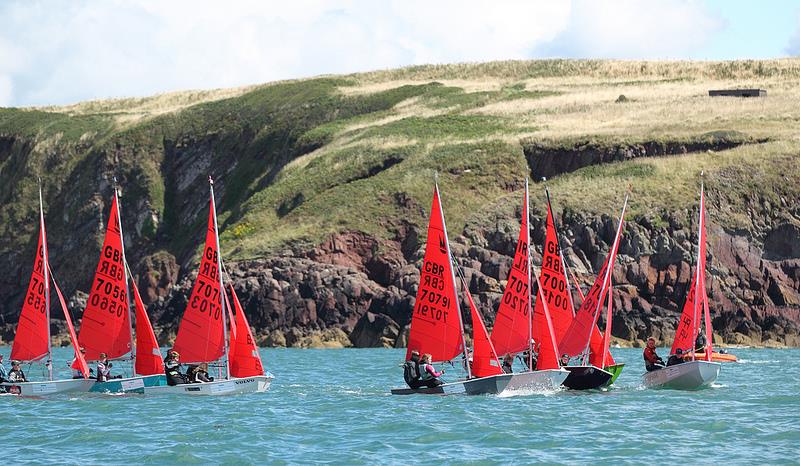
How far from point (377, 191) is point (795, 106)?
36.0m

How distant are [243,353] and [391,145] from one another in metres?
71.9

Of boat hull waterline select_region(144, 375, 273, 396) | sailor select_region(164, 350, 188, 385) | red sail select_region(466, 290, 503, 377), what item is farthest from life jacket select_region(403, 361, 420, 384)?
sailor select_region(164, 350, 188, 385)

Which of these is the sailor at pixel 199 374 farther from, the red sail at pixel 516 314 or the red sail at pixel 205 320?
the red sail at pixel 516 314

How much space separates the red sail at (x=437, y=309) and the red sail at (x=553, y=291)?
3338 mm

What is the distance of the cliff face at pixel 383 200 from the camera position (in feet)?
307

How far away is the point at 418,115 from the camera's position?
13462 cm

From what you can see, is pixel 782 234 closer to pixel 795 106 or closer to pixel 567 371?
pixel 795 106

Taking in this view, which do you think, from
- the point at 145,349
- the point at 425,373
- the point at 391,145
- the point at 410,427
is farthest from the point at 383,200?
the point at 410,427

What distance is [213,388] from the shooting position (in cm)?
5050

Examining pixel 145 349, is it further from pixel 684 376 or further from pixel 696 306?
pixel 696 306

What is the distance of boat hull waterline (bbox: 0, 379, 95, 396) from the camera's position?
51.0m

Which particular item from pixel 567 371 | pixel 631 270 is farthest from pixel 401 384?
pixel 631 270

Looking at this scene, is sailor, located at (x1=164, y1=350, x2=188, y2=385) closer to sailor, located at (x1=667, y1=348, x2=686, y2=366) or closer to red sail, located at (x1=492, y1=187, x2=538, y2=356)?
red sail, located at (x1=492, y1=187, x2=538, y2=356)

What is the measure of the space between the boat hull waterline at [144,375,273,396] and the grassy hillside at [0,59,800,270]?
50863mm
